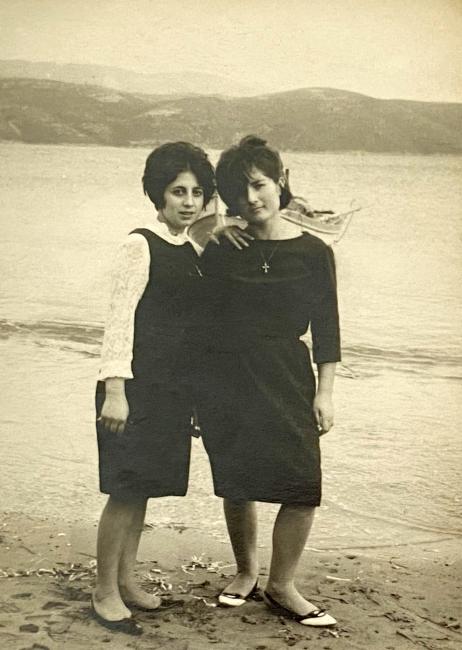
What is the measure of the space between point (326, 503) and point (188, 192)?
1235 mm

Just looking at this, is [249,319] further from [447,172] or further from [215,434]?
[447,172]

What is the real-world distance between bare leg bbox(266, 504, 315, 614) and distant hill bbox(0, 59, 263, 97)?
1.56m

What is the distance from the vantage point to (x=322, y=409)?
128 inches

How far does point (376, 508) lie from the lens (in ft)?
11.3

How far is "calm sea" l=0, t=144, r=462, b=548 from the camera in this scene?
3.43 metres

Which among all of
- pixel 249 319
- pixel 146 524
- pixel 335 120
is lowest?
pixel 146 524

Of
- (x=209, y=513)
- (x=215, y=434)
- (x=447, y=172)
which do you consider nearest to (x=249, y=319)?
(x=215, y=434)

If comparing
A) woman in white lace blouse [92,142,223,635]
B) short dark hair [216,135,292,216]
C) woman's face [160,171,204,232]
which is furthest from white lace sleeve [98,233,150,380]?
short dark hair [216,135,292,216]

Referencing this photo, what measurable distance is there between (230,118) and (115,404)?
1.16m

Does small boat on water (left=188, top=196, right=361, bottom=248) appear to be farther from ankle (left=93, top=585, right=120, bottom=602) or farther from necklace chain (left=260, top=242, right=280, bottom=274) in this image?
ankle (left=93, top=585, right=120, bottom=602)

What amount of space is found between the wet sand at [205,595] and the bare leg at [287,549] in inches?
3.3

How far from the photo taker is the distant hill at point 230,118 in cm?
349

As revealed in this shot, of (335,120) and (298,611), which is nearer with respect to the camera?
(298,611)

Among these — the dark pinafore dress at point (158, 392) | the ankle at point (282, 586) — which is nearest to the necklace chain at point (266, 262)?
the dark pinafore dress at point (158, 392)
